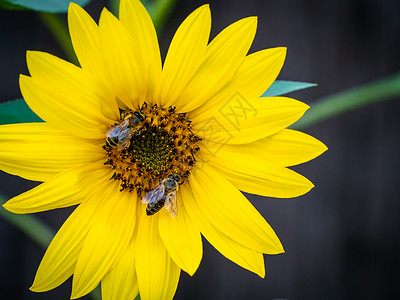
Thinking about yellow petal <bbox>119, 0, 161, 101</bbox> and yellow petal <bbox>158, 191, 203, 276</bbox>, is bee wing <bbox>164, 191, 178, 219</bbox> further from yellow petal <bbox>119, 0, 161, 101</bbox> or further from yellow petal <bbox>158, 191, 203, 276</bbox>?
yellow petal <bbox>119, 0, 161, 101</bbox>

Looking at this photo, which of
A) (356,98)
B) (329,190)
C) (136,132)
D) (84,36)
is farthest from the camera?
(329,190)

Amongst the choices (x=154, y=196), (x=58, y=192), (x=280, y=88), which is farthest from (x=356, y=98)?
(x=58, y=192)

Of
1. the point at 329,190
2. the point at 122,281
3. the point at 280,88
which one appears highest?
the point at 280,88

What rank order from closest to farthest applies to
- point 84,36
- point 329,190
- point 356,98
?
point 84,36, point 356,98, point 329,190

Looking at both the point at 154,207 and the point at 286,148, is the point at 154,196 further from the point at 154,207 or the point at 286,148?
the point at 286,148

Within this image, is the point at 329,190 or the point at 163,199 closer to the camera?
the point at 163,199

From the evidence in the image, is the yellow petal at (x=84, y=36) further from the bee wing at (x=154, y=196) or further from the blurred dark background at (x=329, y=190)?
the blurred dark background at (x=329, y=190)
